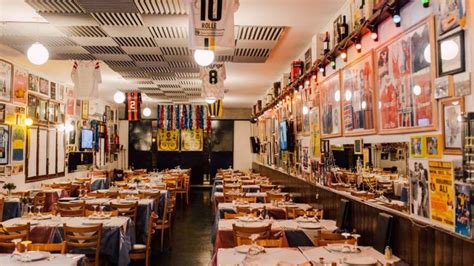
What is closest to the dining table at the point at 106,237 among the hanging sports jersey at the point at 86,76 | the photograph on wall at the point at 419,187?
the photograph on wall at the point at 419,187

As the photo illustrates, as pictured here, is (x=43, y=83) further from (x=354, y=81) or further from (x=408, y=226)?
(x=408, y=226)

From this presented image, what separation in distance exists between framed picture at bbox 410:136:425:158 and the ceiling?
305 cm

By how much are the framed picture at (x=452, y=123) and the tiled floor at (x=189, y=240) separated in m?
4.75

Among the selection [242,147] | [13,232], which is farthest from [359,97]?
[242,147]

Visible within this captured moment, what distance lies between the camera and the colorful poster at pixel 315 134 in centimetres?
800

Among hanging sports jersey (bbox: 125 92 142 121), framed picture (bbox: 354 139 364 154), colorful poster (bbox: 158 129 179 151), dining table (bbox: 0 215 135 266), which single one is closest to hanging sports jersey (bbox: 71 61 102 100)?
dining table (bbox: 0 215 135 266)

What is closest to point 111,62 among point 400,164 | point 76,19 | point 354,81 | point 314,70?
point 76,19

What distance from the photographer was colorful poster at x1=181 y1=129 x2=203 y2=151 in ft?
71.2

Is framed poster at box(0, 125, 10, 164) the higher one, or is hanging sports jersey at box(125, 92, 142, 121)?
hanging sports jersey at box(125, 92, 142, 121)

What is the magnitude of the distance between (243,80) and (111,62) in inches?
192

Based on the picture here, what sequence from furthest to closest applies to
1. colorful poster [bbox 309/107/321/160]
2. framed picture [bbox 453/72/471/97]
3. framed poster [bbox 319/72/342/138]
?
colorful poster [bbox 309/107/321/160] < framed poster [bbox 319/72/342/138] < framed picture [bbox 453/72/471/97]

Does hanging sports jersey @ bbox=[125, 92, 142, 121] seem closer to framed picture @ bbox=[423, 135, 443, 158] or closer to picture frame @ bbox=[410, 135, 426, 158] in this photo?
picture frame @ bbox=[410, 135, 426, 158]

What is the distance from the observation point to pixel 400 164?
14.4 feet

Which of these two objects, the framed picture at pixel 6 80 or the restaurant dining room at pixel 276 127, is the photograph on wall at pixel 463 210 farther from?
the framed picture at pixel 6 80
